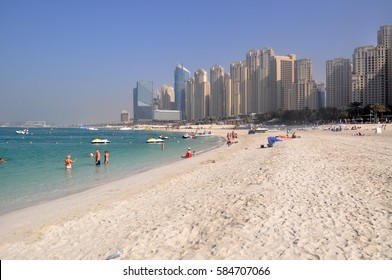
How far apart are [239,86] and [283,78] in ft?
105

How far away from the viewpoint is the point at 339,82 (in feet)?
372

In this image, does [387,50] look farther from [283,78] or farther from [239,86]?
[239,86]

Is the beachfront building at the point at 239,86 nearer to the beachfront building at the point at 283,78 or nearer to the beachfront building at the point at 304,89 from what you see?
the beachfront building at the point at 283,78

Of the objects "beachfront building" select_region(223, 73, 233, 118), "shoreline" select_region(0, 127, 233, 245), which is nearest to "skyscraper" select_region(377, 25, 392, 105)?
"beachfront building" select_region(223, 73, 233, 118)

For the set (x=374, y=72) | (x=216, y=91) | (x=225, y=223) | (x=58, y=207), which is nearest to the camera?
(x=225, y=223)

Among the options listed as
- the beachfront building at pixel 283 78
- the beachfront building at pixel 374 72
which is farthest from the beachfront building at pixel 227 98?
the beachfront building at pixel 374 72

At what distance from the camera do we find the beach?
4.79m

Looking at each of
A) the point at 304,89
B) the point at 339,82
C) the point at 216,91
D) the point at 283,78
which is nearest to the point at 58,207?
the point at 339,82

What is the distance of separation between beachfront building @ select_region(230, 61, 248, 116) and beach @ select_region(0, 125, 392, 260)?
15602cm

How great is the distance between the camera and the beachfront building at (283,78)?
139m

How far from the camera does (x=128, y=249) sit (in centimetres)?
524
